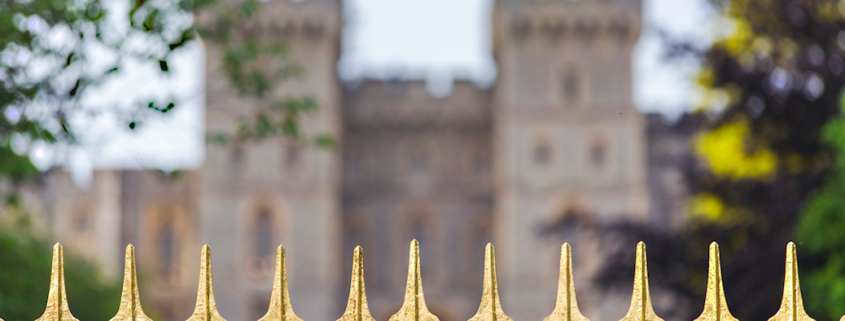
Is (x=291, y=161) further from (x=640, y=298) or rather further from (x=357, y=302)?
(x=640, y=298)

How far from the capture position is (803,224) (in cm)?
830

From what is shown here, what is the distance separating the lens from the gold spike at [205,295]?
238 cm

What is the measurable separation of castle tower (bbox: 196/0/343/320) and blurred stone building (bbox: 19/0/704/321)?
5 cm

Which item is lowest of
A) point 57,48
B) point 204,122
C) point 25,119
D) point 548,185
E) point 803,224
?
point 803,224

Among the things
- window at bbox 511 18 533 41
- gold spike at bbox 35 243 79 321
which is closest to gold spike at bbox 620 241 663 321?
gold spike at bbox 35 243 79 321

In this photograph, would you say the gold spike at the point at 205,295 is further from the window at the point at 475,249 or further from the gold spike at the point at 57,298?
the window at the point at 475,249

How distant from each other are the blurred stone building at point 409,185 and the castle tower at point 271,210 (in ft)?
0.16

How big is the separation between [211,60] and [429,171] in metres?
8.29

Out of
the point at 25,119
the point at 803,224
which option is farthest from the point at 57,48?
the point at 803,224

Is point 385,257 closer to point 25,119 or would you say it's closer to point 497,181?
point 497,181

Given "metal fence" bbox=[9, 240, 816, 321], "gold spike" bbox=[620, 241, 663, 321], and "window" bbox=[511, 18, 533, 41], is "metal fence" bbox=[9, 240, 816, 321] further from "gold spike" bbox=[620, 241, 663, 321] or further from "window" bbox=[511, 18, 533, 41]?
"window" bbox=[511, 18, 533, 41]

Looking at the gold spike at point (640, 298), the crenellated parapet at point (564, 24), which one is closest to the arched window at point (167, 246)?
the crenellated parapet at point (564, 24)

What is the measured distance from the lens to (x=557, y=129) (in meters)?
29.1

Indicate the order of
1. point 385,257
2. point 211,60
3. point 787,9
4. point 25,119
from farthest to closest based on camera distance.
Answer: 1. point 385,257
2. point 211,60
3. point 787,9
4. point 25,119
